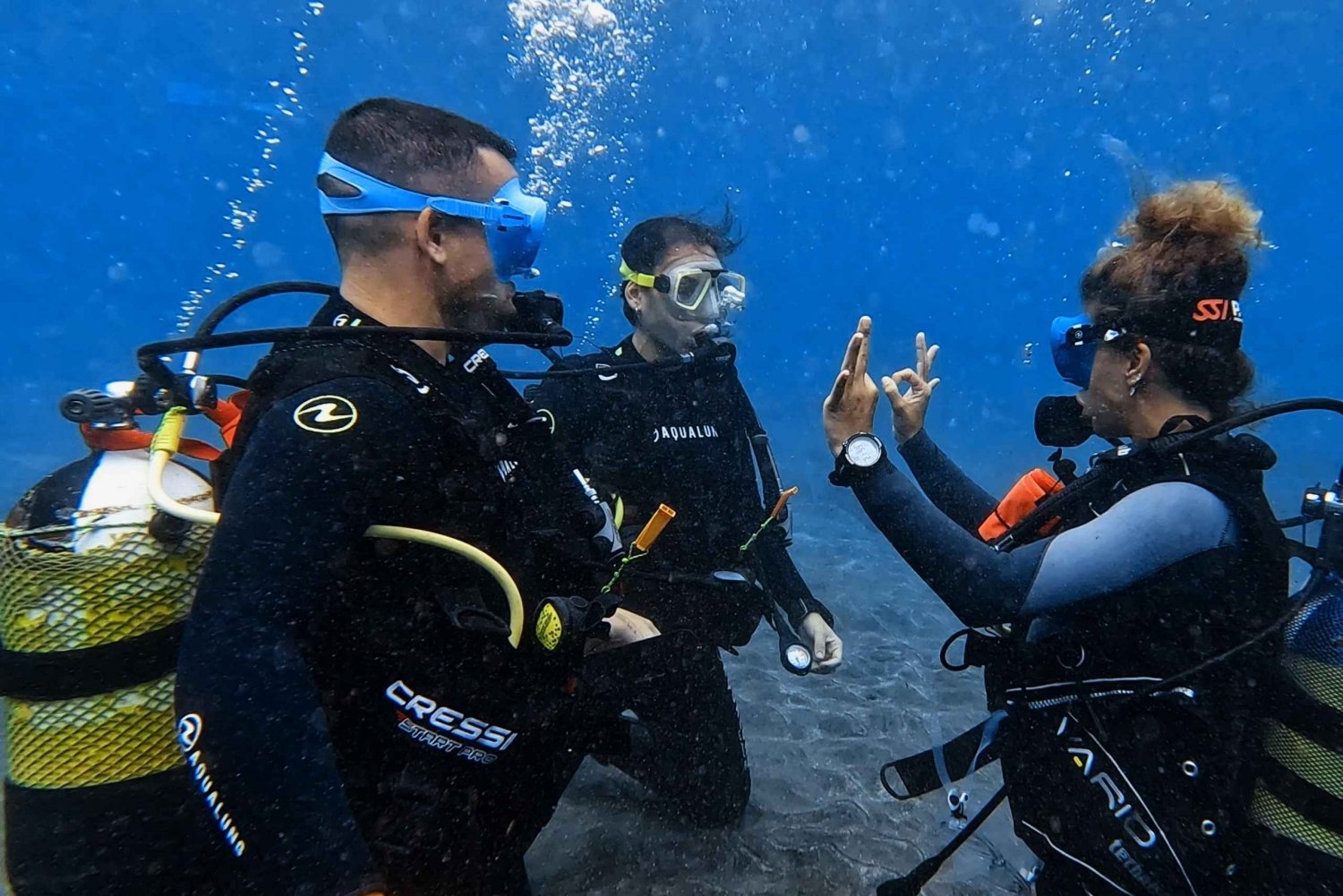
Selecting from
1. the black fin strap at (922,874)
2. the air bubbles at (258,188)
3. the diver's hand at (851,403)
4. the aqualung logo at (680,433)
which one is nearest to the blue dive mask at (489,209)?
the diver's hand at (851,403)

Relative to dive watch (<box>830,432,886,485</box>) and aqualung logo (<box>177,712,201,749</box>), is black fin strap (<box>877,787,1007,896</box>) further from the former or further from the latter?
aqualung logo (<box>177,712,201,749</box>)

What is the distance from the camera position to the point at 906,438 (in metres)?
3.87

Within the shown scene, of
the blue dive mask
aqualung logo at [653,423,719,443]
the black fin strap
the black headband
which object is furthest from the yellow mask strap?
the black fin strap

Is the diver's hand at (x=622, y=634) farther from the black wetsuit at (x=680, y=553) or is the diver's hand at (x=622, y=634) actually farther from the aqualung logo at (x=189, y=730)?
the aqualung logo at (x=189, y=730)

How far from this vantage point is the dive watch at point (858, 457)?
8.68 ft

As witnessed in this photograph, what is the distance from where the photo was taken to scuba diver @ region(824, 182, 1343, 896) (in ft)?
7.36

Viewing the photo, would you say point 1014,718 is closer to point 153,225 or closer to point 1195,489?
point 1195,489

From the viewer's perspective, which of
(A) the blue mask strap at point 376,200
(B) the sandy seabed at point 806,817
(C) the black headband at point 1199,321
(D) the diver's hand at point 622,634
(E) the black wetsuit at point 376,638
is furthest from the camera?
(B) the sandy seabed at point 806,817

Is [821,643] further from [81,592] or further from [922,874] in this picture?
[81,592]

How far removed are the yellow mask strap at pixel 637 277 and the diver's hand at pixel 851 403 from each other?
2105mm

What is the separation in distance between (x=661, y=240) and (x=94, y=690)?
3786 mm

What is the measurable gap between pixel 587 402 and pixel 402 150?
7.60 feet

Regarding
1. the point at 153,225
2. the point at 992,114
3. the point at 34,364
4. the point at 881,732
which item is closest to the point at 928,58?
the point at 992,114

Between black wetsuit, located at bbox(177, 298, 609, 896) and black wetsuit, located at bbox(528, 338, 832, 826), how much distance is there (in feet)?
5.80
